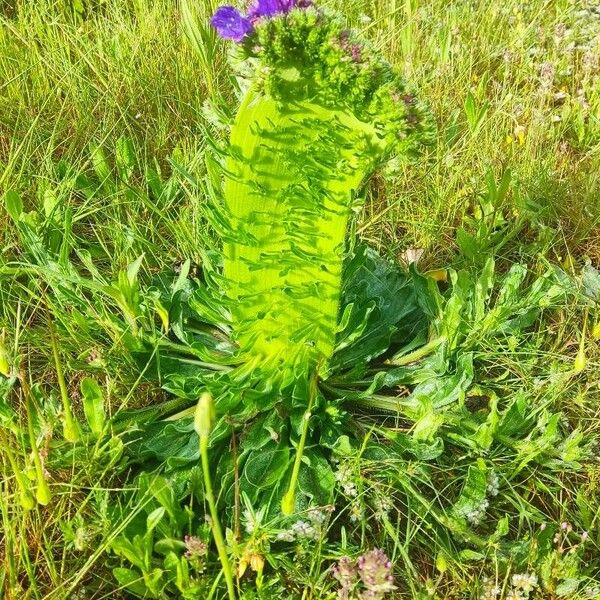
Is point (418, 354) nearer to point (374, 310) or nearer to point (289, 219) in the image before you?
point (374, 310)

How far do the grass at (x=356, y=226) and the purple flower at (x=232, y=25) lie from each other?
14.9 inches

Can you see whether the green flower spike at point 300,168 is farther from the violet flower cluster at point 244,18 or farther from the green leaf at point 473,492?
→ the green leaf at point 473,492

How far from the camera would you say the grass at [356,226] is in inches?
57.1

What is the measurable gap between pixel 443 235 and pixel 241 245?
908 mm

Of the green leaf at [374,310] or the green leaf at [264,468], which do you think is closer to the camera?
the green leaf at [264,468]

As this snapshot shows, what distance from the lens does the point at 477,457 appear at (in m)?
1.69

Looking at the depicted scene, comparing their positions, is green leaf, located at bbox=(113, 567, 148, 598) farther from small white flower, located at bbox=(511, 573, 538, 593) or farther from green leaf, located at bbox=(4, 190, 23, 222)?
green leaf, located at bbox=(4, 190, 23, 222)

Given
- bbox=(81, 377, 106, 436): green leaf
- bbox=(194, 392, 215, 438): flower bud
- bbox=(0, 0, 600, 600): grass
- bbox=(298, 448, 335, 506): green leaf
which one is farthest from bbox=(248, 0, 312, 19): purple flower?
bbox=(298, 448, 335, 506): green leaf

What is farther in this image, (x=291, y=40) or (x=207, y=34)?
(x=207, y=34)

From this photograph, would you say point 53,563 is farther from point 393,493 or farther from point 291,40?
point 291,40

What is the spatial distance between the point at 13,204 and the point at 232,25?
95cm

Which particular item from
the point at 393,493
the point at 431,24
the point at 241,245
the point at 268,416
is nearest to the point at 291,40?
the point at 241,245

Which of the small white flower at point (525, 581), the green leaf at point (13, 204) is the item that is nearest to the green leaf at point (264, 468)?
the small white flower at point (525, 581)

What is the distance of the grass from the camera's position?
1449 millimetres
